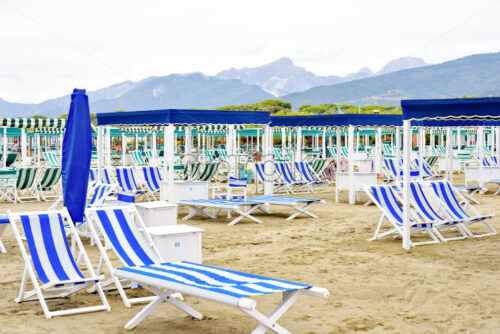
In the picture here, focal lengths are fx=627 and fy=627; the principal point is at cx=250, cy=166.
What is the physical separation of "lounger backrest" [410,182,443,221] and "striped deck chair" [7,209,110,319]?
4.51 metres

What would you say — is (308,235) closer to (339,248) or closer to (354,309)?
(339,248)

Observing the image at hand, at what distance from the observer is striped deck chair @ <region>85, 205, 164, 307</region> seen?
15.8 ft

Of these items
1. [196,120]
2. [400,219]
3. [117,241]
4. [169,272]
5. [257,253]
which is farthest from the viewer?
[196,120]

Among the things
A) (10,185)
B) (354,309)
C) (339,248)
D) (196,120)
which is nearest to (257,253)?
(339,248)

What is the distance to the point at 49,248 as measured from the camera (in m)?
4.76

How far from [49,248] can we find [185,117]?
5874mm

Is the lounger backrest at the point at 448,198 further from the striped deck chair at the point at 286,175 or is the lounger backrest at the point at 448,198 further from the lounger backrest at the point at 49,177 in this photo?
the lounger backrest at the point at 49,177

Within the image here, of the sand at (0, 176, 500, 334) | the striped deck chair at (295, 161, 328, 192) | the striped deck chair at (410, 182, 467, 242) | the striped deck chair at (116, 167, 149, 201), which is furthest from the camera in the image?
the striped deck chair at (295, 161, 328, 192)

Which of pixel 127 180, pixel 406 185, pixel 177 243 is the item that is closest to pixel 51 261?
pixel 177 243

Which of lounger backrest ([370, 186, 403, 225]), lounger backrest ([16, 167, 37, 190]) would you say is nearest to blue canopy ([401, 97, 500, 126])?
lounger backrest ([370, 186, 403, 225])

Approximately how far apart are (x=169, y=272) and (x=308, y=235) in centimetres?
438

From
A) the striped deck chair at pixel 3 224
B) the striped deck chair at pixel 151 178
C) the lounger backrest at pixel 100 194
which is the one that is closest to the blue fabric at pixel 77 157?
the striped deck chair at pixel 3 224

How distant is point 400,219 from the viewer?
7.76m

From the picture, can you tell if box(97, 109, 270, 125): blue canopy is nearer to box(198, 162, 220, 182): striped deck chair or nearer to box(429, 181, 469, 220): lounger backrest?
box(198, 162, 220, 182): striped deck chair
